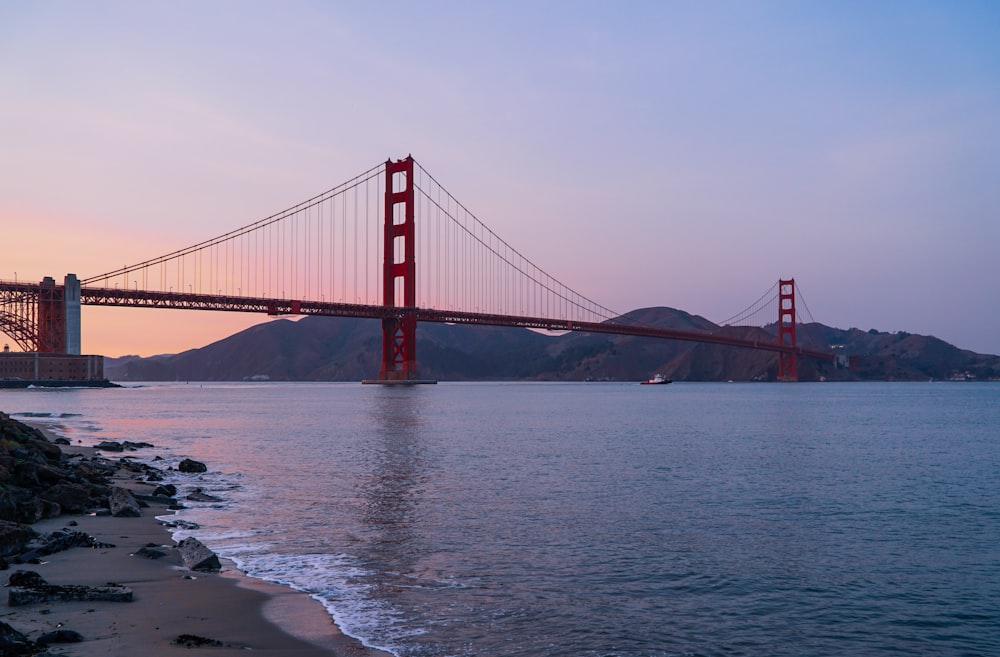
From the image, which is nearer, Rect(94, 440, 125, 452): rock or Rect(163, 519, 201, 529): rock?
Rect(163, 519, 201, 529): rock

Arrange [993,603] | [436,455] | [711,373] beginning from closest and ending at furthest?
[993,603] → [436,455] → [711,373]

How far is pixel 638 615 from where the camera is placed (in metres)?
6.90

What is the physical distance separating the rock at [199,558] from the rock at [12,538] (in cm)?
145

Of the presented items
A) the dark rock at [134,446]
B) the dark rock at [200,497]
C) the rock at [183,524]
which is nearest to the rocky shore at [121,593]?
the rock at [183,524]

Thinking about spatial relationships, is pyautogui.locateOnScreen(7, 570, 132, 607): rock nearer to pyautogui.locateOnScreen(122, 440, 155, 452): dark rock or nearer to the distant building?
pyautogui.locateOnScreen(122, 440, 155, 452): dark rock

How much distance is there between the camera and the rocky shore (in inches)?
220

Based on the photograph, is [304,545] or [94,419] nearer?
[304,545]

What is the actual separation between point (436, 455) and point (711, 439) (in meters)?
10.2

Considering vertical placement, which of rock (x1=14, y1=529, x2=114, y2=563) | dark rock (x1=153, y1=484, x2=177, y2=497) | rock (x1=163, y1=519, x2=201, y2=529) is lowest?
rock (x1=163, y1=519, x2=201, y2=529)

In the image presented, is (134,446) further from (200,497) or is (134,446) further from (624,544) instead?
(624,544)

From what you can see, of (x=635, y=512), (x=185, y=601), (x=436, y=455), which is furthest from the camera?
(x=436, y=455)

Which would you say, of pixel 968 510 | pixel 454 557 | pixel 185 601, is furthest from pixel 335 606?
pixel 968 510

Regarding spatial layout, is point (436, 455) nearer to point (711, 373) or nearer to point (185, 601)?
point (185, 601)

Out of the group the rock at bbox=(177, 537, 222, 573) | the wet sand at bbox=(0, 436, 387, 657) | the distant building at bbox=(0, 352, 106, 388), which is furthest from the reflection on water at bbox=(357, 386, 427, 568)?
the distant building at bbox=(0, 352, 106, 388)
